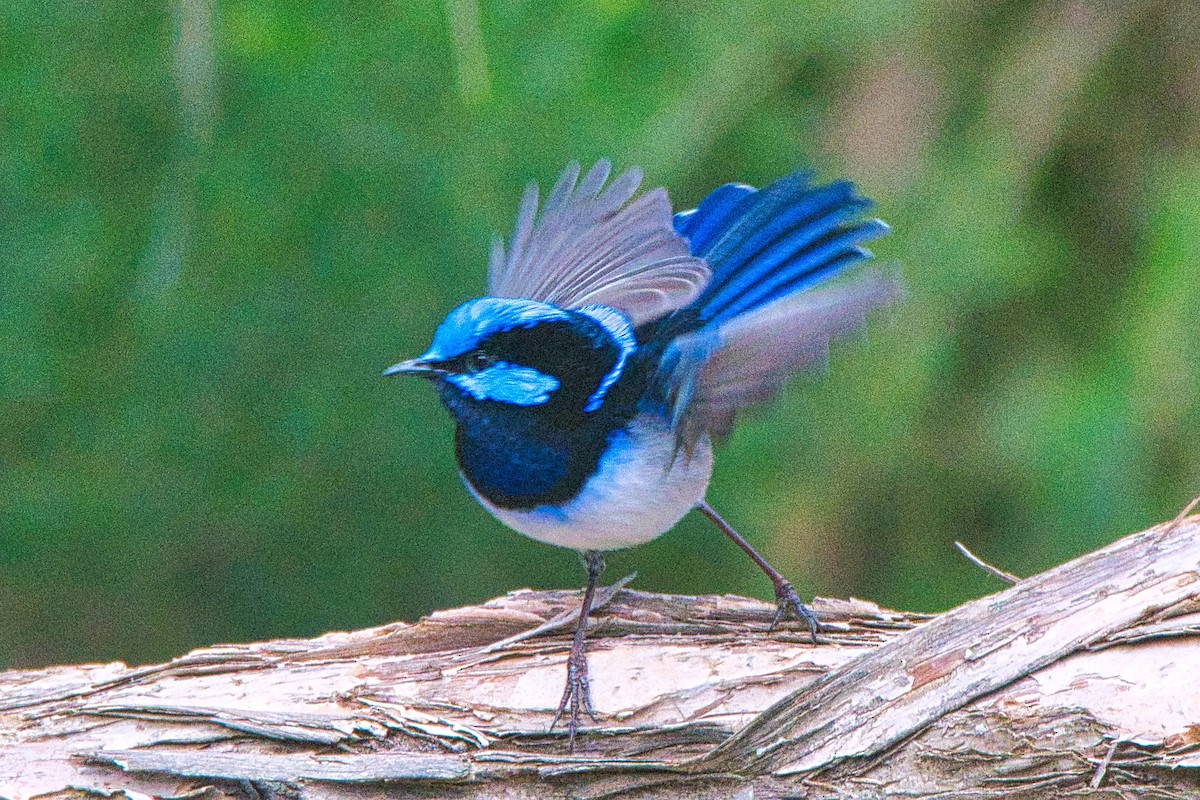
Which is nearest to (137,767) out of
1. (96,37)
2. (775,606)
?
(775,606)

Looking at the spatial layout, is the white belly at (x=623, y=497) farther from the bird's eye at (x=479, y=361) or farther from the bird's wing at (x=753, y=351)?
the bird's eye at (x=479, y=361)

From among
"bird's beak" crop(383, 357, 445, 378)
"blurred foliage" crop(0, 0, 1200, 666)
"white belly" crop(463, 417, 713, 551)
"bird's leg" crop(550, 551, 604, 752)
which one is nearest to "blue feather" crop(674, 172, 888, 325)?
"white belly" crop(463, 417, 713, 551)

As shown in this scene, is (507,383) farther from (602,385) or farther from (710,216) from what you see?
(710,216)

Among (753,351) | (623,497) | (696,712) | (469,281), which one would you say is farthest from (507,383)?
(469,281)

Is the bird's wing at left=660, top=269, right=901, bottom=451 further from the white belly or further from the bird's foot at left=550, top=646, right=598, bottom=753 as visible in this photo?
the bird's foot at left=550, top=646, right=598, bottom=753

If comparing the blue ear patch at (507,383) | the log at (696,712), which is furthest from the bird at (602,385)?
the log at (696,712)

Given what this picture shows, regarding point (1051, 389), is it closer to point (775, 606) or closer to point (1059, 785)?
point (775, 606)

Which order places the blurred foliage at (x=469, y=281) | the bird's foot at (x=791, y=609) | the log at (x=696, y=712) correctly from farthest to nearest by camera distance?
the blurred foliage at (x=469, y=281), the bird's foot at (x=791, y=609), the log at (x=696, y=712)
